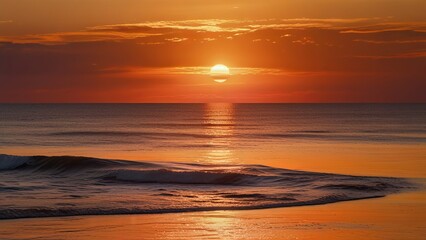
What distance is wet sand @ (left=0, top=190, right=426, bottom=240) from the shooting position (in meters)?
17.4

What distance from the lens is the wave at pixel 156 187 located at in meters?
22.2

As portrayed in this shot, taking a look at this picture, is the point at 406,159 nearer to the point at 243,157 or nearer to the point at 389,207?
the point at 243,157

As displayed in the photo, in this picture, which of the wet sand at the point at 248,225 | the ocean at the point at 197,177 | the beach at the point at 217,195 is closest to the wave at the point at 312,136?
the ocean at the point at 197,177

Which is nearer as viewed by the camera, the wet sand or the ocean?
the wet sand

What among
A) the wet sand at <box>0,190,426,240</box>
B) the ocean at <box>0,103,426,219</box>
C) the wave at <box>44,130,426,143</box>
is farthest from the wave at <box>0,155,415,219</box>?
the wave at <box>44,130,426,143</box>

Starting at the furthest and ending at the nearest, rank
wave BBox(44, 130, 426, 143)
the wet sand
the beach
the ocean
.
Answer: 1. wave BBox(44, 130, 426, 143)
2. the ocean
3. the beach
4. the wet sand

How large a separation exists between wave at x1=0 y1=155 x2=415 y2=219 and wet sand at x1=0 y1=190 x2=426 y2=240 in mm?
1222

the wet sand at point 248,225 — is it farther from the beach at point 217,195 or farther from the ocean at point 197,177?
the ocean at point 197,177

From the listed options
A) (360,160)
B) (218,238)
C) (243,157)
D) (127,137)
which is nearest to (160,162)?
(243,157)

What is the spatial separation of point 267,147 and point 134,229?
32.6 meters

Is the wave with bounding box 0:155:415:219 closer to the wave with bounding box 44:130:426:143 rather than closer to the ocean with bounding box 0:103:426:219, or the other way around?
the ocean with bounding box 0:103:426:219

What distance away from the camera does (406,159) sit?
3859 cm

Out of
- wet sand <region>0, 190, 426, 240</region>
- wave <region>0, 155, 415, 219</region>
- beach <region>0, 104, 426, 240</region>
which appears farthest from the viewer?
wave <region>0, 155, 415, 219</region>

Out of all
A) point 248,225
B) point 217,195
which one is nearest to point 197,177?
point 217,195
